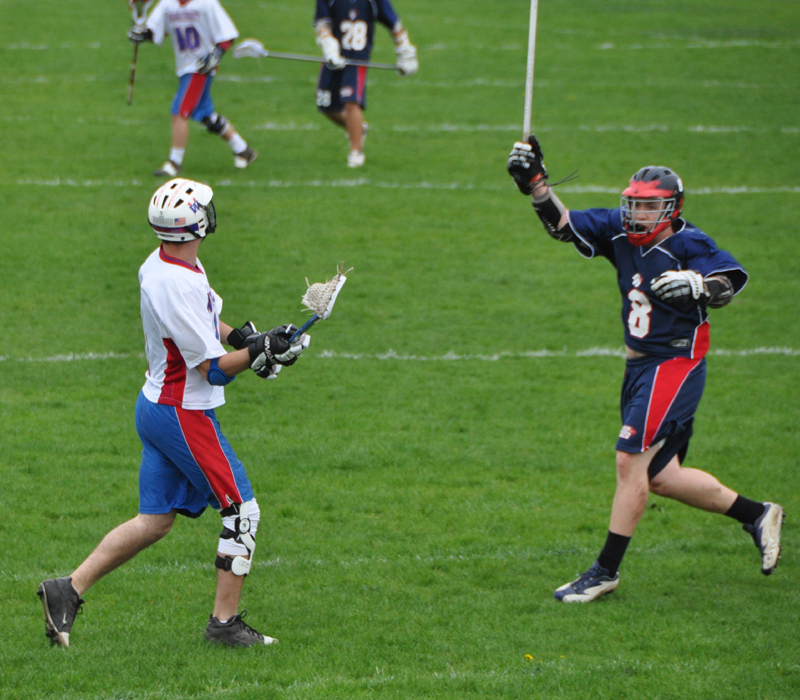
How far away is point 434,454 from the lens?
739 centimetres

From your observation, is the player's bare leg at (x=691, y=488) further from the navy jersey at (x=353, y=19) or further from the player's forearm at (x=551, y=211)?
the navy jersey at (x=353, y=19)

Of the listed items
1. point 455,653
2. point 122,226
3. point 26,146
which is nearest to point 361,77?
point 122,226

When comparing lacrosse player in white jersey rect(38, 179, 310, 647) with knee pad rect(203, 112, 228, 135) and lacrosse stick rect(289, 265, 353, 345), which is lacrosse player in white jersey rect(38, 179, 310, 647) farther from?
knee pad rect(203, 112, 228, 135)

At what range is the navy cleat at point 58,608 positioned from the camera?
470 centimetres

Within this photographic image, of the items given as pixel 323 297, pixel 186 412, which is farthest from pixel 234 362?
pixel 323 297

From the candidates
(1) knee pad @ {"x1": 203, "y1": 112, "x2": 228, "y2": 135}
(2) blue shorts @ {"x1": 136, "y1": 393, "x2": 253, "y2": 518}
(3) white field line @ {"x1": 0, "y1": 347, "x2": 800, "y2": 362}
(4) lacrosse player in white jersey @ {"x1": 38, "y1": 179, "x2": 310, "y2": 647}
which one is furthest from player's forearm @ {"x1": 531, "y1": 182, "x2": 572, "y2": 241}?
(1) knee pad @ {"x1": 203, "y1": 112, "x2": 228, "y2": 135}

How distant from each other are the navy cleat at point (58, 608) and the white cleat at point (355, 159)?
979cm

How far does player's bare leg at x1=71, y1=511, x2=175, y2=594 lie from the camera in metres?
4.82

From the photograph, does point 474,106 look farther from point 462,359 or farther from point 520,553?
point 520,553

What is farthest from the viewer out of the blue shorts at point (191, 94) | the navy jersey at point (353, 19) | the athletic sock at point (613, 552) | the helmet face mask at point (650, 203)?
the navy jersey at point (353, 19)

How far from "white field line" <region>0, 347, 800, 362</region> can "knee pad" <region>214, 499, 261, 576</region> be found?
173 inches

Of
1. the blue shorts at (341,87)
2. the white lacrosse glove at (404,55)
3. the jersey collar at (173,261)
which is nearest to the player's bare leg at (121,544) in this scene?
the jersey collar at (173,261)

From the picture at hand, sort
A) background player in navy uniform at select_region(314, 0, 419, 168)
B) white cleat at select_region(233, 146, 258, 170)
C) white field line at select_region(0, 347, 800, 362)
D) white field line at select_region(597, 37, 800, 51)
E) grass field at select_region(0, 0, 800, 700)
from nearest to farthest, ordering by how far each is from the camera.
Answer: grass field at select_region(0, 0, 800, 700), white field line at select_region(0, 347, 800, 362), background player in navy uniform at select_region(314, 0, 419, 168), white cleat at select_region(233, 146, 258, 170), white field line at select_region(597, 37, 800, 51)

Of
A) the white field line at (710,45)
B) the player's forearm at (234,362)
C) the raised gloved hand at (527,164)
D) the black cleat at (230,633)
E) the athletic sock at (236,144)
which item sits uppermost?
the raised gloved hand at (527,164)
